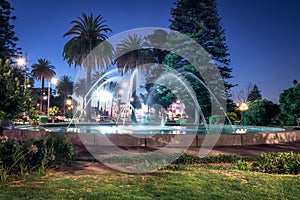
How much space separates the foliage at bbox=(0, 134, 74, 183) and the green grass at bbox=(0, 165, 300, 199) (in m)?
0.62

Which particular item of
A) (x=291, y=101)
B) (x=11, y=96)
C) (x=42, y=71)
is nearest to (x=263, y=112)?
(x=291, y=101)

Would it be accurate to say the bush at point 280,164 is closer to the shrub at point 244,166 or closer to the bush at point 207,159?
the shrub at point 244,166

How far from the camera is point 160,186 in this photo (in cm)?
626

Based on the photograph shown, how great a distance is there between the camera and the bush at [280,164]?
8.02 meters

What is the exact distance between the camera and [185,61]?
35.2 m

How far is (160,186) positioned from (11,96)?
3.86 metres

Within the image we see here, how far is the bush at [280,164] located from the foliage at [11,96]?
663 centimetres

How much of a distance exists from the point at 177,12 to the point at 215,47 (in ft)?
24.1

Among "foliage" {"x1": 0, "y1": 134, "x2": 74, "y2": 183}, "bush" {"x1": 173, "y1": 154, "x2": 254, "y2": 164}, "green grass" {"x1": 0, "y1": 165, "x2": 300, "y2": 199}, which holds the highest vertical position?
"foliage" {"x1": 0, "y1": 134, "x2": 74, "y2": 183}

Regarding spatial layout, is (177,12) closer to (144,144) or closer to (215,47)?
(215,47)

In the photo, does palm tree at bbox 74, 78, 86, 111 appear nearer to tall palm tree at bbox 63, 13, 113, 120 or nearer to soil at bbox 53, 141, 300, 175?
tall palm tree at bbox 63, 13, 113, 120

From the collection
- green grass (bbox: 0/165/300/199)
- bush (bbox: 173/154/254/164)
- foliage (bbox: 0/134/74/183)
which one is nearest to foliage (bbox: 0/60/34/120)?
foliage (bbox: 0/134/74/183)

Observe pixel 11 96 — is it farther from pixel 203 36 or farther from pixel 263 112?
pixel 203 36

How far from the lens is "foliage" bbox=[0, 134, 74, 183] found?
23.6 feet
